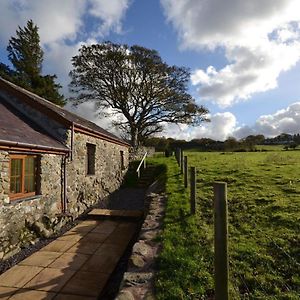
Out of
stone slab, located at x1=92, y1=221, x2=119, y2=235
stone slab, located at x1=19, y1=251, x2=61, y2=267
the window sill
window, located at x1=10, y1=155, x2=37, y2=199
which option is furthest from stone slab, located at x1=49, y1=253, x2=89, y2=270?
window, located at x1=10, y1=155, x2=37, y2=199

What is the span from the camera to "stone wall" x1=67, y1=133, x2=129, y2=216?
36.9 ft

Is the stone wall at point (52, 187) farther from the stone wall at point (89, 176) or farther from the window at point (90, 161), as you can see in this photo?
the window at point (90, 161)

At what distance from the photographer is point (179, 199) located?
349 inches

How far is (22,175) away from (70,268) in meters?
3.49

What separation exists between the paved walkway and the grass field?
4.74 feet

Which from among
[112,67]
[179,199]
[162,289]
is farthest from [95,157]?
[112,67]

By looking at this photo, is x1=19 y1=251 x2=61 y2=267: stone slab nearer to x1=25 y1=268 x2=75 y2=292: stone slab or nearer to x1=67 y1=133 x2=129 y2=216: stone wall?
x1=25 y1=268 x2=75 y2=292: stone slab

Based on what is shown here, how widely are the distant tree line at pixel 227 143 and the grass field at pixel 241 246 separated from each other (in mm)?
26872

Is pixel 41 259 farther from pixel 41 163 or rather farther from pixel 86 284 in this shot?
pixel 41 163

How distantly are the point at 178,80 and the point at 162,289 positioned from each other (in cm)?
2712

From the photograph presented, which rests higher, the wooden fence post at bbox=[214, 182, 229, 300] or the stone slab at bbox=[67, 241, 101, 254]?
the wooden fence post at bbox=[214, 182, 229, 300]

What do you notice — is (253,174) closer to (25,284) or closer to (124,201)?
(124,201)

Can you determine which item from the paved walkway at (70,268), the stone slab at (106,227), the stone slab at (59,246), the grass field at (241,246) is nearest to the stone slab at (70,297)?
the paved walkway at (70,268)

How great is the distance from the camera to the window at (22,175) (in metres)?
7.84
